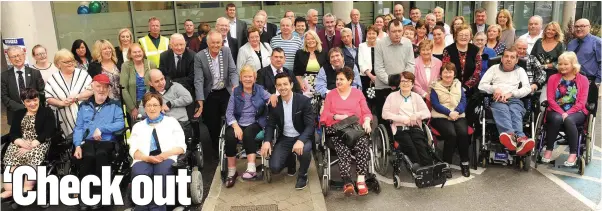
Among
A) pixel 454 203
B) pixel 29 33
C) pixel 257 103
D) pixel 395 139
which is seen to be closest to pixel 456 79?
pixel 395 139

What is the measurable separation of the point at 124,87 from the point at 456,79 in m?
3.81

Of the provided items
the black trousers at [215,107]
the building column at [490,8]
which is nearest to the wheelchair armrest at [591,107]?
the black trousers at [215,107]

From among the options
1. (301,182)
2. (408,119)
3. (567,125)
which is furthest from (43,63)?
(567,125)

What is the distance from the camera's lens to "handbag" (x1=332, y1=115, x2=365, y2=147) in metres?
4.64

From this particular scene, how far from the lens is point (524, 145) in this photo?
494 cm

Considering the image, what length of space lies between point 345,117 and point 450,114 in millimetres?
1272

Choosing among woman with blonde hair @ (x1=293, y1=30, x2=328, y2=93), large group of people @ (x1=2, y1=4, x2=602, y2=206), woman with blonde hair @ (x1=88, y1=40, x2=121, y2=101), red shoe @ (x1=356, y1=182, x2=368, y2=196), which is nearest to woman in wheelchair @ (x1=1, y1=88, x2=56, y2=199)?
large group of people @ (x1=2, y1=4, x2=602, y2=206)

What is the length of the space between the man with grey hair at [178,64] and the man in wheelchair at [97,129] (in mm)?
798

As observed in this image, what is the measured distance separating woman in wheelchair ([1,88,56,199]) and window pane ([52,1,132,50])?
3988 millimetres

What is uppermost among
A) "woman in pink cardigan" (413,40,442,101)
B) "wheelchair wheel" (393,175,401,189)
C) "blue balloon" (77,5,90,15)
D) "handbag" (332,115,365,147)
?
"blue balloon" (77,5,90,15)

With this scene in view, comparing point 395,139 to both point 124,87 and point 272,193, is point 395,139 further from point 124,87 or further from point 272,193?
point 124,87

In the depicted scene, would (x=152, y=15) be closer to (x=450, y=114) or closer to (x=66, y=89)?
(x=66, y=89)

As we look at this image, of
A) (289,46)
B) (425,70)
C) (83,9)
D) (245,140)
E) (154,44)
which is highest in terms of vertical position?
(83,9)

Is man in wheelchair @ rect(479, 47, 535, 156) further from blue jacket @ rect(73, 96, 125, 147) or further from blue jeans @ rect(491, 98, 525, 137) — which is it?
blue jacket @ rect(73, 96, 125, 147)
